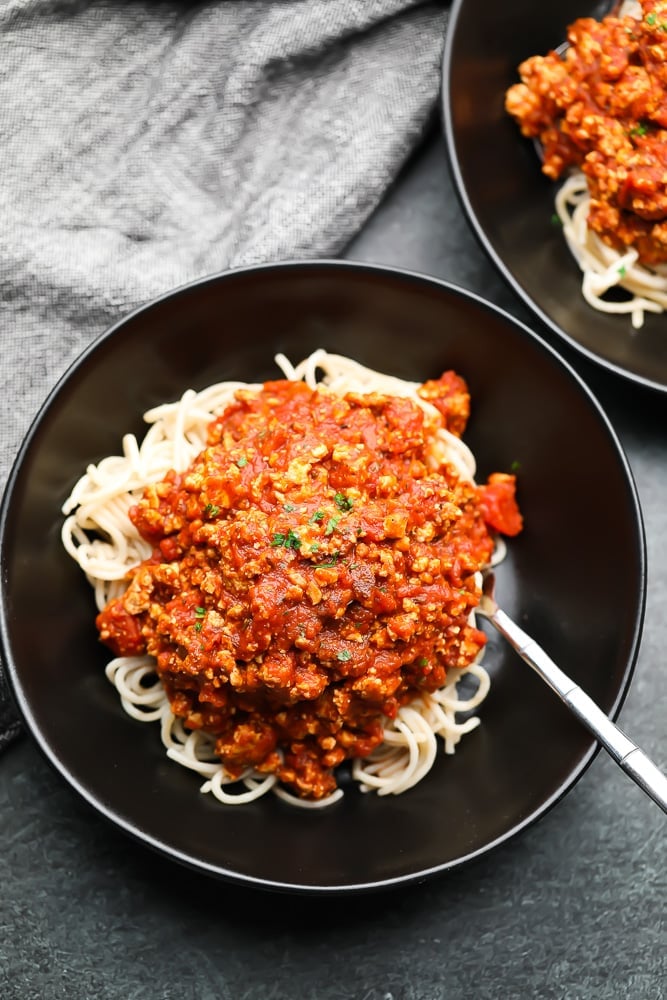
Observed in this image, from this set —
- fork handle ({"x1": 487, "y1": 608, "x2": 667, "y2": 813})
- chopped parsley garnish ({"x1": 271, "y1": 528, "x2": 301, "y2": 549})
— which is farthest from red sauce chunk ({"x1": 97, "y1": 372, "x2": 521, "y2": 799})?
fork handle ({"x1": 487, "y1": 608, "x2": 667, "y2": 813})

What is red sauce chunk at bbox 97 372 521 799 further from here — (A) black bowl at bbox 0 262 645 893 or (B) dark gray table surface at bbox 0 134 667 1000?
(B) dark gray table surface at bbox 0 134 667 1000

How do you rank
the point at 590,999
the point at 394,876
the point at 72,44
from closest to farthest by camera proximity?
1. the point at 394,876
2. the point at 590,999
3. the point at 72,44

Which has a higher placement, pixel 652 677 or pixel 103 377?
pixel 103 377

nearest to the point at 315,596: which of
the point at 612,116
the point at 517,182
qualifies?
the point at 517,182

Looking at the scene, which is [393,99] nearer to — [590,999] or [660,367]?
[660,367]

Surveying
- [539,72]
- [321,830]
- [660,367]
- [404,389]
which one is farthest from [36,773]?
[539,72]

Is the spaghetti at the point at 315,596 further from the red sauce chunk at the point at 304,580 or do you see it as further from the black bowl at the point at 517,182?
the black bowl at the point at 517,182
